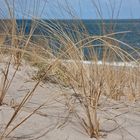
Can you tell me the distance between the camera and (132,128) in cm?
171

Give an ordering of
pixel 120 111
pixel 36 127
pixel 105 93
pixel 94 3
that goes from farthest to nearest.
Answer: pixel 105 93
pixel 94 3
pixel 120 111
pixel 36 127

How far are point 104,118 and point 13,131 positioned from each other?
0.47m

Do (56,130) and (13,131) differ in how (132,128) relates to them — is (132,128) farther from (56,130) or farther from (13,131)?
(13,131)

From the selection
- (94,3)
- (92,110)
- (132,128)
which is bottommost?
(132,128)

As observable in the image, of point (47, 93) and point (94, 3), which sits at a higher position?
point (94, 3)

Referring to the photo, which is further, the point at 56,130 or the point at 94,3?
the point at 94,3

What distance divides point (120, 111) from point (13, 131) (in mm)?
667

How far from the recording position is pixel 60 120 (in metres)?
1.70

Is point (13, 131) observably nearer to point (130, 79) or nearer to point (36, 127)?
point (36, 127)

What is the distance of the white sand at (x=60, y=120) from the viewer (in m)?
1.54

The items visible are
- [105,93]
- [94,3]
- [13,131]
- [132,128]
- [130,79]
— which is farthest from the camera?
[130,79]

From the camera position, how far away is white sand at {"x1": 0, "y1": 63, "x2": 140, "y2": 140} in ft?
5.07

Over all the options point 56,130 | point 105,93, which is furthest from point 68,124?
point 105,93

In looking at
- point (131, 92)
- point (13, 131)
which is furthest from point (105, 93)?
point (13, 131)
